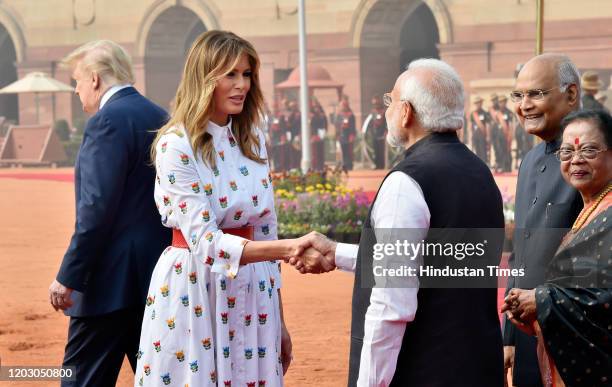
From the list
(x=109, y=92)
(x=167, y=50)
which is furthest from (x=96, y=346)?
(x=167, y=50)

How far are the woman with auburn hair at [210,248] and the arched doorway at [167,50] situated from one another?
96.7ft

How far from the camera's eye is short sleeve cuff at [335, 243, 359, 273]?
3520mm

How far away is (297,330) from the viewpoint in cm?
847

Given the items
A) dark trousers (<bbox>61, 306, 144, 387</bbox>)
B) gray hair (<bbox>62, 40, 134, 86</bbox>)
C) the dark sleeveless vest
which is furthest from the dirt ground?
the dark sleeveless vest

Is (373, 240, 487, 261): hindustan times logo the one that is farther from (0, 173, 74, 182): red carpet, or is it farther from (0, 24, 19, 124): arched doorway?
(0, 24, 19, 124): arched doorway

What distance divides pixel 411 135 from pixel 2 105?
35.3m

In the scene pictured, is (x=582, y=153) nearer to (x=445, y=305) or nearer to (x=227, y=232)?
(x=445, y=305)

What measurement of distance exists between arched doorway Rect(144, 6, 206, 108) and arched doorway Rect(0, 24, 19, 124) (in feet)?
19.4

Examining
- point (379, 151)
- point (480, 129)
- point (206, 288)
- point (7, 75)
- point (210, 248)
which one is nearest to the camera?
point (210, 248)

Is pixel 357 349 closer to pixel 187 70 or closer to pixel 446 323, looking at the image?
pixel 446 323

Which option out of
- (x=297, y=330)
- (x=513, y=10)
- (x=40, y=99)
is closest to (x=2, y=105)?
(x=40, y=99)

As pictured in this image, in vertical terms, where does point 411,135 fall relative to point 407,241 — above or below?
above

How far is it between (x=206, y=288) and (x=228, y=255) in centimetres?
18

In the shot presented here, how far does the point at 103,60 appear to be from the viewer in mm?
4301
